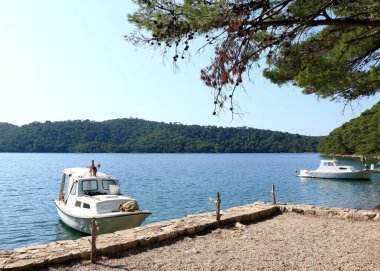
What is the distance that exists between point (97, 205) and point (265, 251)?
27.4ft

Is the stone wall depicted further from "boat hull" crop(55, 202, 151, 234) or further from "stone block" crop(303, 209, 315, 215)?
"boat hull" crop(55, 202, 151, 234)

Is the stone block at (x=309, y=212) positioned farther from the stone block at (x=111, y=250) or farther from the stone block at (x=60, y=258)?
the stone block at (x=60, y=258)

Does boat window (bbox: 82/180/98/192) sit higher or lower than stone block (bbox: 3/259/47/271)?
higher

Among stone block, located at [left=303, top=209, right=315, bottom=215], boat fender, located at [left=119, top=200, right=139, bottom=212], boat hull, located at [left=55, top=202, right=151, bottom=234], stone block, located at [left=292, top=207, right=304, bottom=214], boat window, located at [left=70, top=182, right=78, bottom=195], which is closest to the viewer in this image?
stone block, located at [left=303, top=209, right=315, bottom=215]

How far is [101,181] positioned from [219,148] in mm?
169866

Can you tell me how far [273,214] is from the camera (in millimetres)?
11836

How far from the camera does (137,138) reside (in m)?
176

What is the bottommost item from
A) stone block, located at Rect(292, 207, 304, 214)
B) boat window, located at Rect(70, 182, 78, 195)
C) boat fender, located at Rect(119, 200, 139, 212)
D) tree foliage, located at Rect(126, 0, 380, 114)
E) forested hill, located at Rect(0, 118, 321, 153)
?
boat fender, located at Rect(119, 200, 139, 212)

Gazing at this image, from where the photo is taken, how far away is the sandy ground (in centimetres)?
640

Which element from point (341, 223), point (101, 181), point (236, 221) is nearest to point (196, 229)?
point (236, 221)

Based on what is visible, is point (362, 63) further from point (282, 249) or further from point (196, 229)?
point (196, 229)

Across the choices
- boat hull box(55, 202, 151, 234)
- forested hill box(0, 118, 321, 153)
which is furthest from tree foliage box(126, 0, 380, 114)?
forested hill box(0, 118, 321, 153)

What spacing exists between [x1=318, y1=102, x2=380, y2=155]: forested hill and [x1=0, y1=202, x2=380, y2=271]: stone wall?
65.4 metres

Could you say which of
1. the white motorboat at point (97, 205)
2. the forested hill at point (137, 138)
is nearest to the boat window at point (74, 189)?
the white motorboat at point (97, 205)
